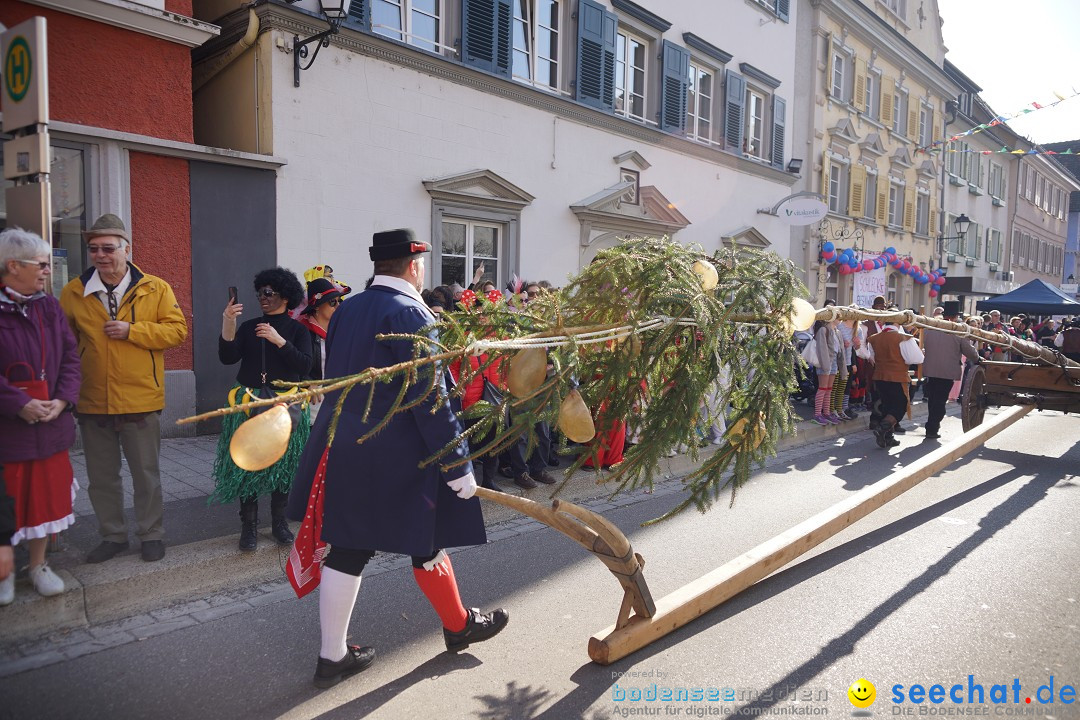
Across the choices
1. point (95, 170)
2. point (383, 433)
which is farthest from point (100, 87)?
point (383, 433)

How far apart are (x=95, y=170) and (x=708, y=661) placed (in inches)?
286

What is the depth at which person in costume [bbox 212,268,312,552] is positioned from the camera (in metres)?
4.45

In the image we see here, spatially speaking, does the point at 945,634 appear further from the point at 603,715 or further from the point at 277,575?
the point at 277,575

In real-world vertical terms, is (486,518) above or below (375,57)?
below

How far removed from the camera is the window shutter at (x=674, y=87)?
13816 millimetres

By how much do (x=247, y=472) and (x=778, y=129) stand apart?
16442mm

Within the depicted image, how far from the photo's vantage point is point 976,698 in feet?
10.0

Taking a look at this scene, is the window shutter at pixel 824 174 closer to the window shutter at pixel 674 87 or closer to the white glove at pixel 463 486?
the window shutter at pixel 674 87

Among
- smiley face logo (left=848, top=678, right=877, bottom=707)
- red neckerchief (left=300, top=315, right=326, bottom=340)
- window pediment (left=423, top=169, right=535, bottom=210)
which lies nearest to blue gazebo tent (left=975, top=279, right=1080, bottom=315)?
window pediment (left=423, top=169, right=535, bottom=210)

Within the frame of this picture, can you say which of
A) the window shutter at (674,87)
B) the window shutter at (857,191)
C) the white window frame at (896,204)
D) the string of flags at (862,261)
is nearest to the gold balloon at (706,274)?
the window shutter at (674,87)

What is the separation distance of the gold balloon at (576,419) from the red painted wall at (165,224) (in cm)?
645

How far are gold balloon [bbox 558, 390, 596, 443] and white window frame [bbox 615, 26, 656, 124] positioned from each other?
11347 millimetres

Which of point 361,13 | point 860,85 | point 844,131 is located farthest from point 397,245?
point 860,85

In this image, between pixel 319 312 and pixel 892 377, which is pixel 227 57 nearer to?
pixel 319 312
